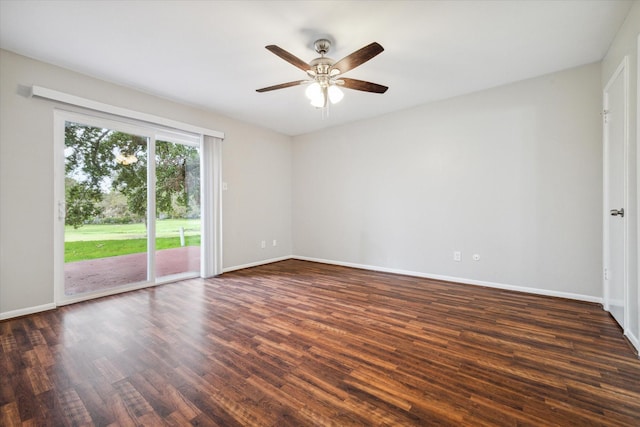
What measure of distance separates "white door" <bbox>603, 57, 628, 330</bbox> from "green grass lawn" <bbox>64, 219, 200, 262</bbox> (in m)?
5.10

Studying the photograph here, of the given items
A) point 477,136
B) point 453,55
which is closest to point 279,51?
point 453,55

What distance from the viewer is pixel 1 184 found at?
2.56m

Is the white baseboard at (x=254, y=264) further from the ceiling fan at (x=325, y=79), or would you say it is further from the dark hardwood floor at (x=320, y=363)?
the ceiling fan at (x=325, y=79)

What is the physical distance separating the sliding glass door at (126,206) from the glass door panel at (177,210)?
0.6 inches

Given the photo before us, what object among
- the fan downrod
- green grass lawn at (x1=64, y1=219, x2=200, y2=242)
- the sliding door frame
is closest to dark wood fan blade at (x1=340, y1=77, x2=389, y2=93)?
the fan downrod

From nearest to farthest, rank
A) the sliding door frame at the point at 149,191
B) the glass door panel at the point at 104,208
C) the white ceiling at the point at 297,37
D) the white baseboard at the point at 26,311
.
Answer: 1. the white ceiling at the point at 297,37
2. the white baseboard at the point at 26,311
3. the sliding door frame at the point at 149,191
4. the glass door panel at the point at 104,208

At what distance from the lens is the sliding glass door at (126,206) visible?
310 cm

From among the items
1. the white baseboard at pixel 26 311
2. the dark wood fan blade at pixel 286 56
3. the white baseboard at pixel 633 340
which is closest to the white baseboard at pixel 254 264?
the white baseboard at pixel 26 311

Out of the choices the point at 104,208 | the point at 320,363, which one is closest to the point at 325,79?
the point at 320,363

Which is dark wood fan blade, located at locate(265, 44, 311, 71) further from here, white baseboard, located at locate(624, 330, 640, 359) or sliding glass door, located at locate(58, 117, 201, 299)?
white baseboard, located at locate(624, 330, 640, 359)

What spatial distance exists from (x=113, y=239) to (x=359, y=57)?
Result: 360 centimetres

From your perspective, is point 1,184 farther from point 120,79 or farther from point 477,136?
point 477,136

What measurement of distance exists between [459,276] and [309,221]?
2893 millimetres

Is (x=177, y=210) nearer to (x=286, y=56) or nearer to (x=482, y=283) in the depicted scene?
(x=286, y=56)
